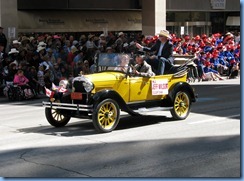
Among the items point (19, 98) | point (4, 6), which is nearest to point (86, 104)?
point (19, 98)

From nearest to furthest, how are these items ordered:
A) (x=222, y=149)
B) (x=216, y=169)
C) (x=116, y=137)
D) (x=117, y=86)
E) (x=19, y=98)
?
(x=216, y=169) < (x=222, y=149) < (x=116, y=137) < (x=117, y=86) < (x=19, y=98)

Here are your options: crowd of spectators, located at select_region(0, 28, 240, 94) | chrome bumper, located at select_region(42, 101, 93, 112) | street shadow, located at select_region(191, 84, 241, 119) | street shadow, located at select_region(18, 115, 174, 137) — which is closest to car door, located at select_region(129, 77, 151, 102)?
street shadow, located at select_region(18, 115, 174, 137)

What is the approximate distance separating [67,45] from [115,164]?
14.3m

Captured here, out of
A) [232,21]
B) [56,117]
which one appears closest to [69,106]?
[56,117]

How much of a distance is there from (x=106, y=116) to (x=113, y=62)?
4.97 feet

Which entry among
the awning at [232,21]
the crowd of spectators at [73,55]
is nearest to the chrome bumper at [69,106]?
the crowd of spectators at [73,55]

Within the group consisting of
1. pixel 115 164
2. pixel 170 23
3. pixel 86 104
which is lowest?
pixel 115 164

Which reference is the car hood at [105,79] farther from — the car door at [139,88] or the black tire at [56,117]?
the black tire at [56,117]

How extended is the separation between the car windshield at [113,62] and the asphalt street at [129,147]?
1.31 m

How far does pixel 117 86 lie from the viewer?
11516mm

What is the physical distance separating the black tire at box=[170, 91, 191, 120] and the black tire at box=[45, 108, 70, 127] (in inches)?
97.5

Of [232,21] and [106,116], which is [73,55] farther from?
[232,21]

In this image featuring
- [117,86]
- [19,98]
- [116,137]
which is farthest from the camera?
[19,98]

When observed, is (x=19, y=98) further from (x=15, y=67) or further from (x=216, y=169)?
(x=216, y=169)
